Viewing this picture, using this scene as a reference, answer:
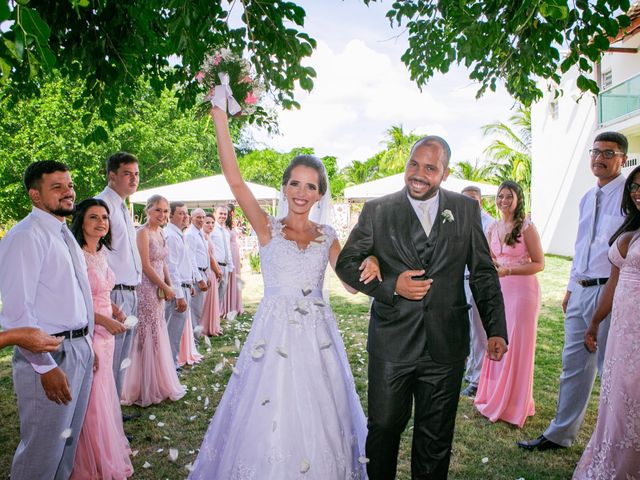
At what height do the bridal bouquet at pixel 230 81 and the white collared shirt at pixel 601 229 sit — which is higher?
the bridal bouquet at pixel 230 81

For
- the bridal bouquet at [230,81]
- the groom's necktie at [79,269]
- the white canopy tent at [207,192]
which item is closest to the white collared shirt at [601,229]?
the bridal bouquet at [230,81]

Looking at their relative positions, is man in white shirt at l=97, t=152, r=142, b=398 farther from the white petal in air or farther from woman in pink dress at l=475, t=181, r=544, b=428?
woman in pink dress at l=475, t=181, r=544, b=428

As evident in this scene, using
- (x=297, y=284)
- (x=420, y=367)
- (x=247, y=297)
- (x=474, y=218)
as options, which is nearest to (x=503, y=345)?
(x=420, y=367)

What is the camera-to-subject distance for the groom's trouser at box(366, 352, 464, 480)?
2936 millimetres

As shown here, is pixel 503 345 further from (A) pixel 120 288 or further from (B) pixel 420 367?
(A) pixel 120 288

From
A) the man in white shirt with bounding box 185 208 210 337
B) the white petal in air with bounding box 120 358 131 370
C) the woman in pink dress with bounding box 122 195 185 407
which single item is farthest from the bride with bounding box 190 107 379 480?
the man in white shirt with bounding box 185 208 210 337

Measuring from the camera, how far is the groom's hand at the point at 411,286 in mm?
2744

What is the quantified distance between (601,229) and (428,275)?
2096mm

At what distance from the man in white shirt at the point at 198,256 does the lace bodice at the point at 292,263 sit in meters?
4.78

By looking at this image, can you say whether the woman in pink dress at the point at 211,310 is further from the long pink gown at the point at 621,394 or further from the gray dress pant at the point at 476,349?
the long pink gown at the point at 621,394

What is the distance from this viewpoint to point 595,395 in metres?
5.70

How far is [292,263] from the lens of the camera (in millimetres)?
3475

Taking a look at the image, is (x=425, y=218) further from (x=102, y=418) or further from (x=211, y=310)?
(x=211, y=310)

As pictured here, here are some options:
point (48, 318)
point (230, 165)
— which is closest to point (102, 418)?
point (48, 318)
